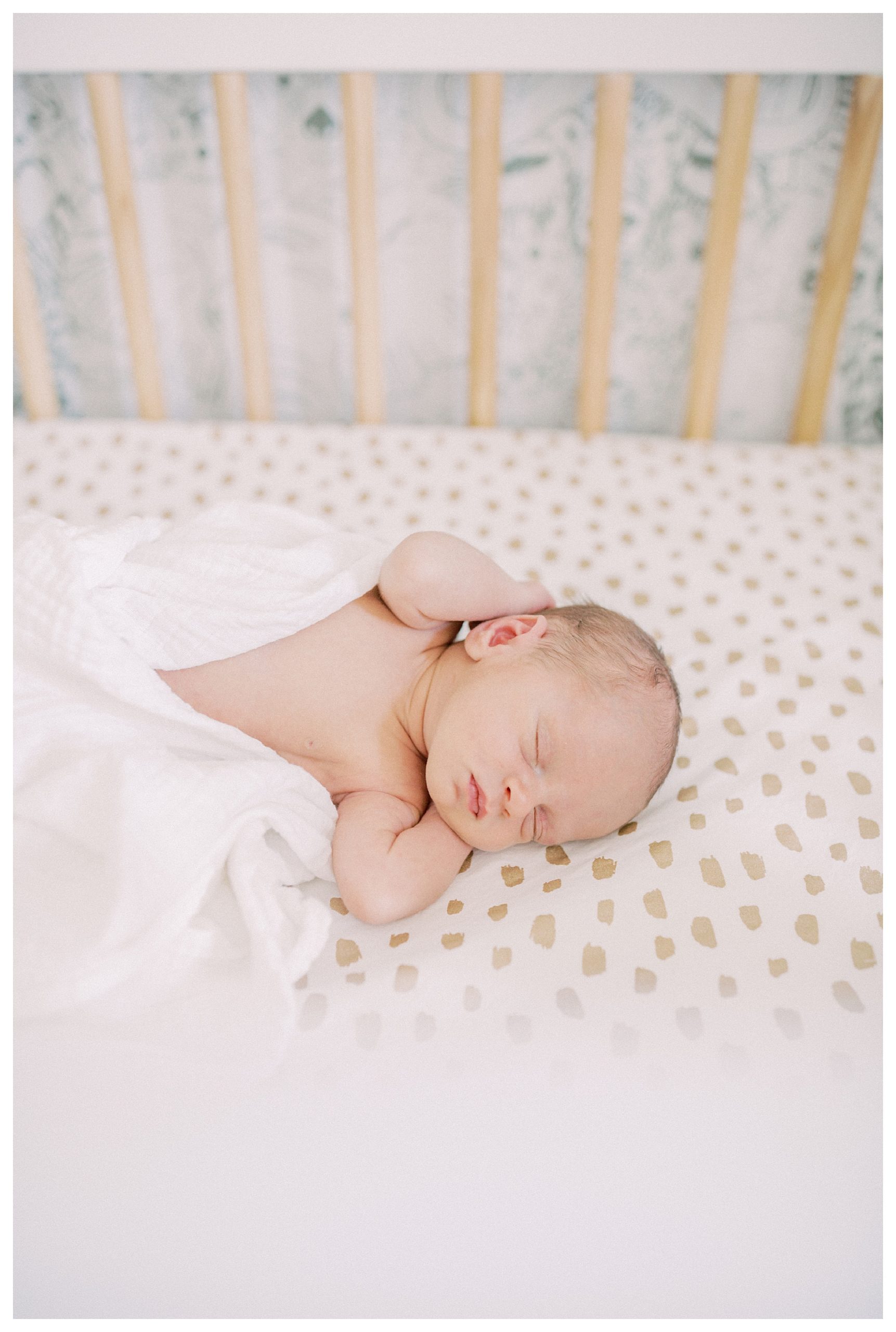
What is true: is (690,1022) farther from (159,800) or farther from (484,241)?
(484,241)

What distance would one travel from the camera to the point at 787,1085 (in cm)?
63

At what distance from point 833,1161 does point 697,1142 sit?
0.09 meters

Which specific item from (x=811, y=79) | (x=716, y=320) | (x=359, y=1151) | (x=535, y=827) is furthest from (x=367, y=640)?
(x=811, y=79)

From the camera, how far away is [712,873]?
2.52ft

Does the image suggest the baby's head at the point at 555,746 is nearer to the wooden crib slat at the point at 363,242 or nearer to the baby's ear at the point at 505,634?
the baby's ear at the point at 505,634

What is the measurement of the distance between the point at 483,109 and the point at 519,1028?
4.04ft

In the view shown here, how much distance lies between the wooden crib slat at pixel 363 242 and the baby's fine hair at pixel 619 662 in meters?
0.76

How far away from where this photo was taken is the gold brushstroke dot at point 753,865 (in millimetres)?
768

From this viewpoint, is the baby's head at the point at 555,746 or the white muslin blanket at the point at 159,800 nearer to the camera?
the white muslin blanket at the point at 159,800

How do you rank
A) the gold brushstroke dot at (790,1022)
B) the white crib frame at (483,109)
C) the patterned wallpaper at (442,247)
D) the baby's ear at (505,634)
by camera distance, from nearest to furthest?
the gold brushstroke dot at (790,1022) < the baby's ear at (505,634) < the white crib frame at (483,109) < the patterned wallpaper at (442,247)

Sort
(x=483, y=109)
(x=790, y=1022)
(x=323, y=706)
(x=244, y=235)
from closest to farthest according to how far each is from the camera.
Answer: (x=790, y=1022), (x=323, y=706), (x=483, y=109), (x=244, y=235)

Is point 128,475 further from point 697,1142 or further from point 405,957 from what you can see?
point 697,1142

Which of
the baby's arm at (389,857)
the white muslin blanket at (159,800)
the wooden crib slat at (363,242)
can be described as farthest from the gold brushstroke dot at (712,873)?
the wooden crib slat at (363,242)

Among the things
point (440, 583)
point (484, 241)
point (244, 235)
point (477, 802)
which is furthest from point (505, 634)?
point (244, 235)
